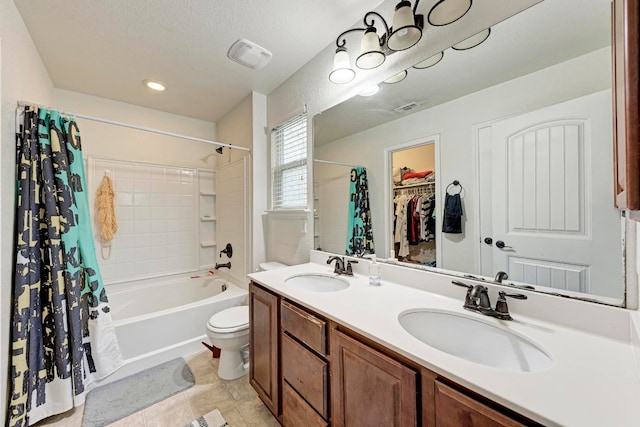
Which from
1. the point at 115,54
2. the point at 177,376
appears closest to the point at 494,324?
the point at 177,376

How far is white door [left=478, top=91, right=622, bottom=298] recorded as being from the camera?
831 millimetres

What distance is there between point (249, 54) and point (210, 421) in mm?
2500

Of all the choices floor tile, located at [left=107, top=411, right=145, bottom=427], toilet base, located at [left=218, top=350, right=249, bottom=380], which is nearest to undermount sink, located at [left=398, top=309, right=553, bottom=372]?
toilet base, located at [left=218, top=350, right=249, bottom=380]

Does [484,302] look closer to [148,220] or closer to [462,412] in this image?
[462,412]

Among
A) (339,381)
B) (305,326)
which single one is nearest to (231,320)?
(305,326)

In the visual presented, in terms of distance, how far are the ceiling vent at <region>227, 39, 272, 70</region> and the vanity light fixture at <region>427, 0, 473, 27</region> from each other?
1185mm

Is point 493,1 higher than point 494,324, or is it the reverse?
point 493,1

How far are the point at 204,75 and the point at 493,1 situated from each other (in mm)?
2104

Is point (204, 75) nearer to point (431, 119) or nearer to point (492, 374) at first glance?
point (431, 119)

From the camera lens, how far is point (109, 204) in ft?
8.23

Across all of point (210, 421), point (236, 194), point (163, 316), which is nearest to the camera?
point (210, 421)

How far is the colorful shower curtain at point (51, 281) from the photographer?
1351 mm

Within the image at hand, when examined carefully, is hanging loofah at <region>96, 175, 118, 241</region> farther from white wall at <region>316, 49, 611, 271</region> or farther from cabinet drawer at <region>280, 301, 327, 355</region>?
white wall at <region>316, 49, 611, 271</region>

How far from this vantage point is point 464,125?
116 cm
